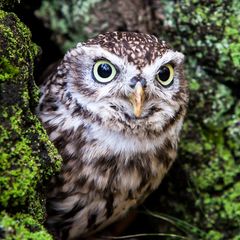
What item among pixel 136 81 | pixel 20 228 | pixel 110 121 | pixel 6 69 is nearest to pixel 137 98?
pixel 136 81

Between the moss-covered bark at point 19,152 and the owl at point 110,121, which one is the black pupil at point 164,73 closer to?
the owl at point 110,121

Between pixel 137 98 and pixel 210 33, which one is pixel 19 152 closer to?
pixel 137 98

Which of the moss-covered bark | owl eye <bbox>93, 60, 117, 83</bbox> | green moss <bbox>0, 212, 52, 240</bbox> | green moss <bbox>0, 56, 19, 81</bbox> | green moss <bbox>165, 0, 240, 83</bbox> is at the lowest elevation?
green moss <bbox>0, 212, 52, 240</bbox>

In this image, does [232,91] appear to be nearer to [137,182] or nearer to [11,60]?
[137,182]

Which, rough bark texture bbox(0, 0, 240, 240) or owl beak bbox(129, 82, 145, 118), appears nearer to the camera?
owl beak bbox(129, 82, 145, 118)

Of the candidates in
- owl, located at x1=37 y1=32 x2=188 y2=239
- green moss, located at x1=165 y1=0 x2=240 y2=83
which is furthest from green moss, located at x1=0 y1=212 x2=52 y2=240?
green moss, located at x1=165 y1=0 x2=240 y2=83

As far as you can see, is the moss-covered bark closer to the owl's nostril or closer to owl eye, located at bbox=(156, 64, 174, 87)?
the owl's nostril

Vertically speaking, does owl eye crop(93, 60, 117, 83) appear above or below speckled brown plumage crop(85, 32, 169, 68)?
below

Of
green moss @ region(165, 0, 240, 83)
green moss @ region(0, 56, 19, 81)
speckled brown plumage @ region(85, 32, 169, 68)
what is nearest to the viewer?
green moss @ region(0, 56, 19, 81)
